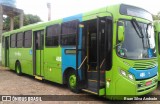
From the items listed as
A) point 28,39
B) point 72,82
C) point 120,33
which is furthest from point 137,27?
point 28,39

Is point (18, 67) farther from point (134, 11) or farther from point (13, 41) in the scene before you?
point (134, 11)

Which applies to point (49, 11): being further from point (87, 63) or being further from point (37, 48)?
Result: point (87, 63)

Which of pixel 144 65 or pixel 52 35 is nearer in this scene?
pixel 144 65

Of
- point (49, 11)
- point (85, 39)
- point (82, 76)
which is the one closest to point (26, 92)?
point (82, 76)

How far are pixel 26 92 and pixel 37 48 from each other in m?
3.11

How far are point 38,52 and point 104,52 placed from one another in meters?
5.24

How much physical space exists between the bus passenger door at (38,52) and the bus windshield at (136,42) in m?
5.28

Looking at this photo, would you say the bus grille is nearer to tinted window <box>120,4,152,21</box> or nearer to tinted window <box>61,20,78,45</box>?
tinted window <box>120,4,152,21</box>

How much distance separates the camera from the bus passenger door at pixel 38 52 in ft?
35.5

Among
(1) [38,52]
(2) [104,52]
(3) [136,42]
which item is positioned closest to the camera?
(3) [136,42]

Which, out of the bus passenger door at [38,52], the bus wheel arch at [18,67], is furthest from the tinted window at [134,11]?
the bus wheel arch at [18,67]

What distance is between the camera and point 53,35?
384 inches

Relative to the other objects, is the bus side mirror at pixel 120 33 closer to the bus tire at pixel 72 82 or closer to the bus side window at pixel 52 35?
the bus tire at pixel 72 82

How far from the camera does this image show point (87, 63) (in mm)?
7766
